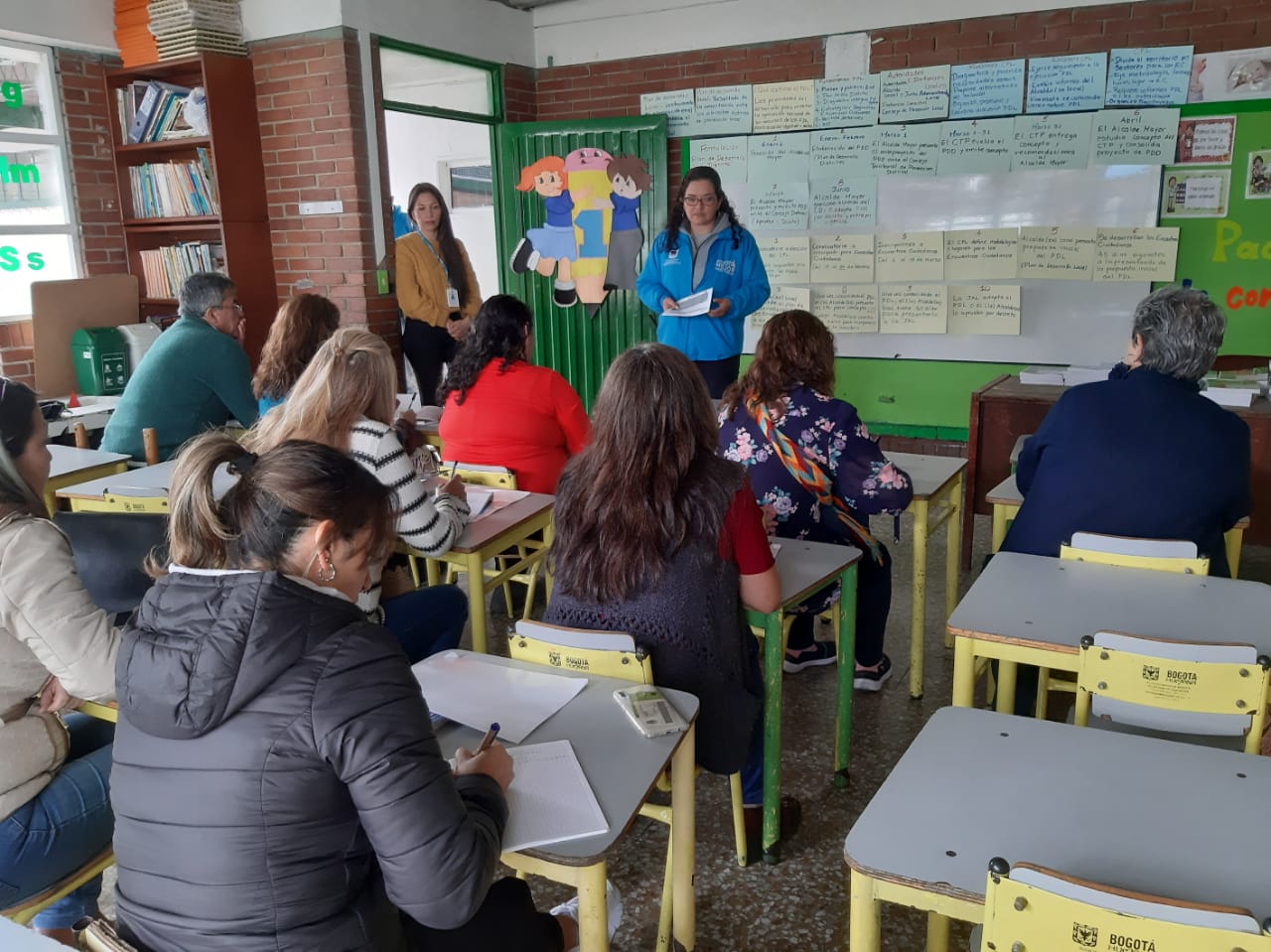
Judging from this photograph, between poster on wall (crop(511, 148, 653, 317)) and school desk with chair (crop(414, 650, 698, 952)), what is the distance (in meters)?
4.55

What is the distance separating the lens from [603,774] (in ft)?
4.56

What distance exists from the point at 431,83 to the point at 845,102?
3.21 m

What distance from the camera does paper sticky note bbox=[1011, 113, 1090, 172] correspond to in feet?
16.3

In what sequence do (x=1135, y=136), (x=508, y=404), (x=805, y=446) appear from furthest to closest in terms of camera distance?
(x=1135, y=136)
(x=508, y=404)
(x=805, y=446)

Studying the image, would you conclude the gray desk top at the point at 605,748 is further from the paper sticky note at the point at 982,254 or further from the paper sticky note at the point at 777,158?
the paper sticky note at the point at 777,158

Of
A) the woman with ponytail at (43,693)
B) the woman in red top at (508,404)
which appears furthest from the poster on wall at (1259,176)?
the woman with ponytail at (43,693)

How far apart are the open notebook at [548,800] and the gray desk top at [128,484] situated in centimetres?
189

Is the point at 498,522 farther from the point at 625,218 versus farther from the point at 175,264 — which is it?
the point at 625,218

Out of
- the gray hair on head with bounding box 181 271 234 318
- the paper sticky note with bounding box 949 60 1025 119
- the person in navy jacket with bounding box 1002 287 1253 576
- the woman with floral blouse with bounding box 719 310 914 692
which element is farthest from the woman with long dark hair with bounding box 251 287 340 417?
the paper sticky note with bounding box 949 60 1025 119

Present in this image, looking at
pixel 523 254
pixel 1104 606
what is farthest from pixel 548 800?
pixel 523 254

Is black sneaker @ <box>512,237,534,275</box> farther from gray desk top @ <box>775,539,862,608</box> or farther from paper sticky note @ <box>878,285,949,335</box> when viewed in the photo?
gray desk top @ <box>775,539,862,608</box>

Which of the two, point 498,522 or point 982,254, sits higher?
point 982,254

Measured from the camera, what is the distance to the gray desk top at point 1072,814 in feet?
3.75

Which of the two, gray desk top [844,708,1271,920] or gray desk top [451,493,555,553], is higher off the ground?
gray desk top [451,493,555,553]
